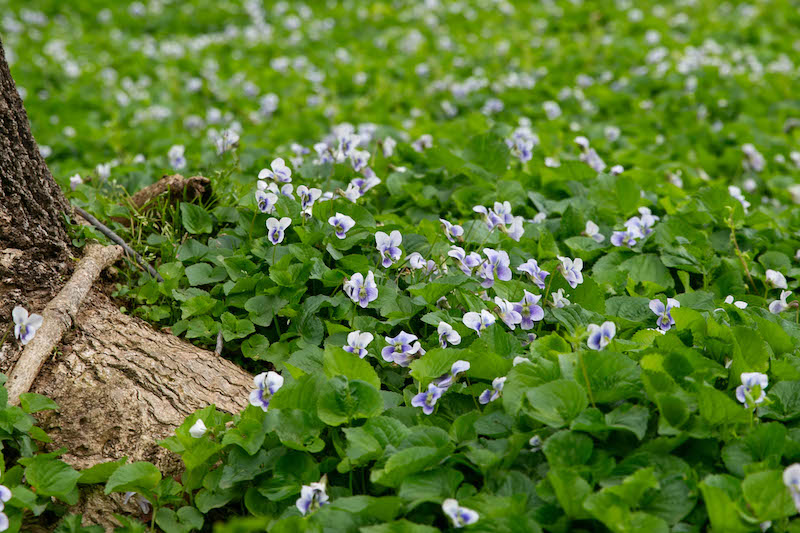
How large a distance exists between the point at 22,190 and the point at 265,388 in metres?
1.16

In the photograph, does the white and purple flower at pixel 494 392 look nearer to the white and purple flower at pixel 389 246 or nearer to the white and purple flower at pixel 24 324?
the white and purple flower at pixel 389 246

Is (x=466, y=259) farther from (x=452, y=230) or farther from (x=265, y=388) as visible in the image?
(x=265, y=388)

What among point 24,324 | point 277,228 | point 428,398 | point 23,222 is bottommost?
point 428,398

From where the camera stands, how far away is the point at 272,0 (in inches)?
372

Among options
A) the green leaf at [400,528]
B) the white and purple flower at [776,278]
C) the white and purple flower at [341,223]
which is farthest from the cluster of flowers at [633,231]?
the green leaf at [400,528]

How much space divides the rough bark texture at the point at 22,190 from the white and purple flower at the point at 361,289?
1.07 meters

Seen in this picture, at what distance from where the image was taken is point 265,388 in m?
2.14

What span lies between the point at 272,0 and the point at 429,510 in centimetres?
875

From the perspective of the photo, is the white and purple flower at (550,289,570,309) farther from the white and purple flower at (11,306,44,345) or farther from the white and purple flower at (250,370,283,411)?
the white and purple flower at (11,306,44,345)

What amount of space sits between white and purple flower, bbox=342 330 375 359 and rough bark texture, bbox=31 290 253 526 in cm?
43

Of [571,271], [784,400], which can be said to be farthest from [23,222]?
[784,400]

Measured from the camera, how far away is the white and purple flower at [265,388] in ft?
6.97

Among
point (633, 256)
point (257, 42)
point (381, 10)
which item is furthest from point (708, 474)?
point (381, 10)

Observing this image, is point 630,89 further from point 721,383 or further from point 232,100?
point 721,383
